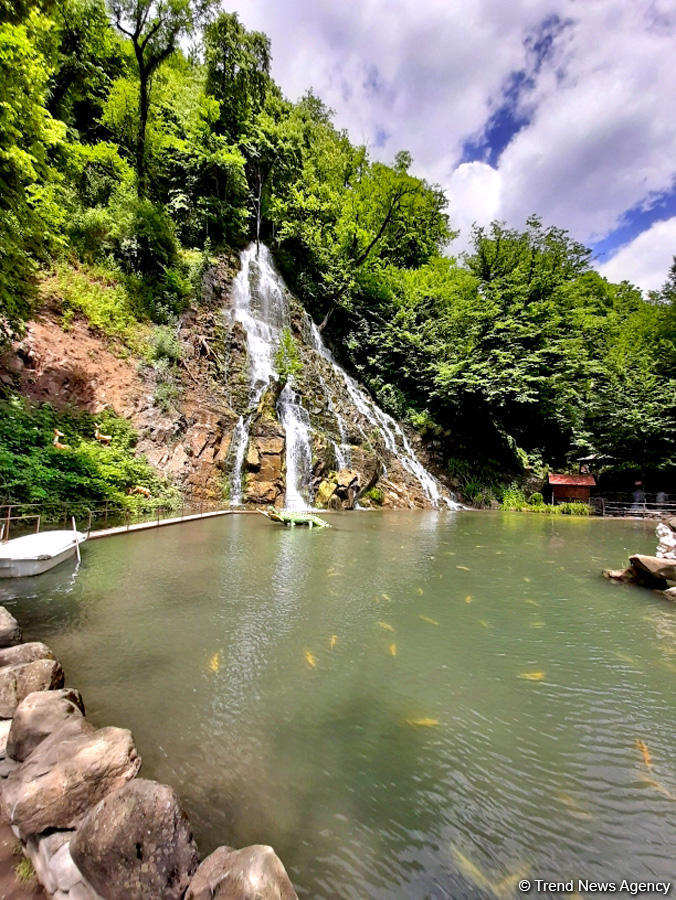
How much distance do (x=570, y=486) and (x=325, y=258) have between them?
23.3m

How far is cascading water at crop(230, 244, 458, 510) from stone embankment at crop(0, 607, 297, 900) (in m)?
14.7

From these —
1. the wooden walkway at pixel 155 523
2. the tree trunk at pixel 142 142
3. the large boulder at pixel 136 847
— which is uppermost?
the tree trunk at pixel 142 142

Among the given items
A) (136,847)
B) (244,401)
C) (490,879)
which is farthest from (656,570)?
(244,401)

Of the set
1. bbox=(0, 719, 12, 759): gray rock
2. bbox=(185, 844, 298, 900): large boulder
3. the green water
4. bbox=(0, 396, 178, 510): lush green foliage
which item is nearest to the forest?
bbox=(0, 396, 178, 510): lush green foliage

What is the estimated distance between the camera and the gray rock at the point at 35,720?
233 centimetres

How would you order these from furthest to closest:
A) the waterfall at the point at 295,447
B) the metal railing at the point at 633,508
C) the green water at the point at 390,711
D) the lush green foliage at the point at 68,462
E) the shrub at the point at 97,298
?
the metal railing at the point at 633,508, the waterfall at the point at 295,447, the shrub at the point at 97,298, the lush green foliage at the point at 68,462, the green water at the point at 390,711

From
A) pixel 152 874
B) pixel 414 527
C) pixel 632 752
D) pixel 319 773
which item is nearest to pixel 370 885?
pixel 319 773

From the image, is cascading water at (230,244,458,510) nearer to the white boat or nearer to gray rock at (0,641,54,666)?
the white boat

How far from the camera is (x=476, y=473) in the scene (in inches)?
1042

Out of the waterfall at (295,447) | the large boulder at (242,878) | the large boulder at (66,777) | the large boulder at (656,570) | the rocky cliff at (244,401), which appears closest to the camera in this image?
the large boulder at (242,878)

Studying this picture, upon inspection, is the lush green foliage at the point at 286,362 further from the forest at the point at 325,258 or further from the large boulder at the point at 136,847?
the large boulder at the point at 136,847

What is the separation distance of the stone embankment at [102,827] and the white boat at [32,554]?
4.93 meters

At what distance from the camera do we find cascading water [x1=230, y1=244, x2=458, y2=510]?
1836 cm

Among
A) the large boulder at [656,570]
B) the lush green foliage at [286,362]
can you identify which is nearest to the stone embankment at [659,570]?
the large boulder at [656,570]
